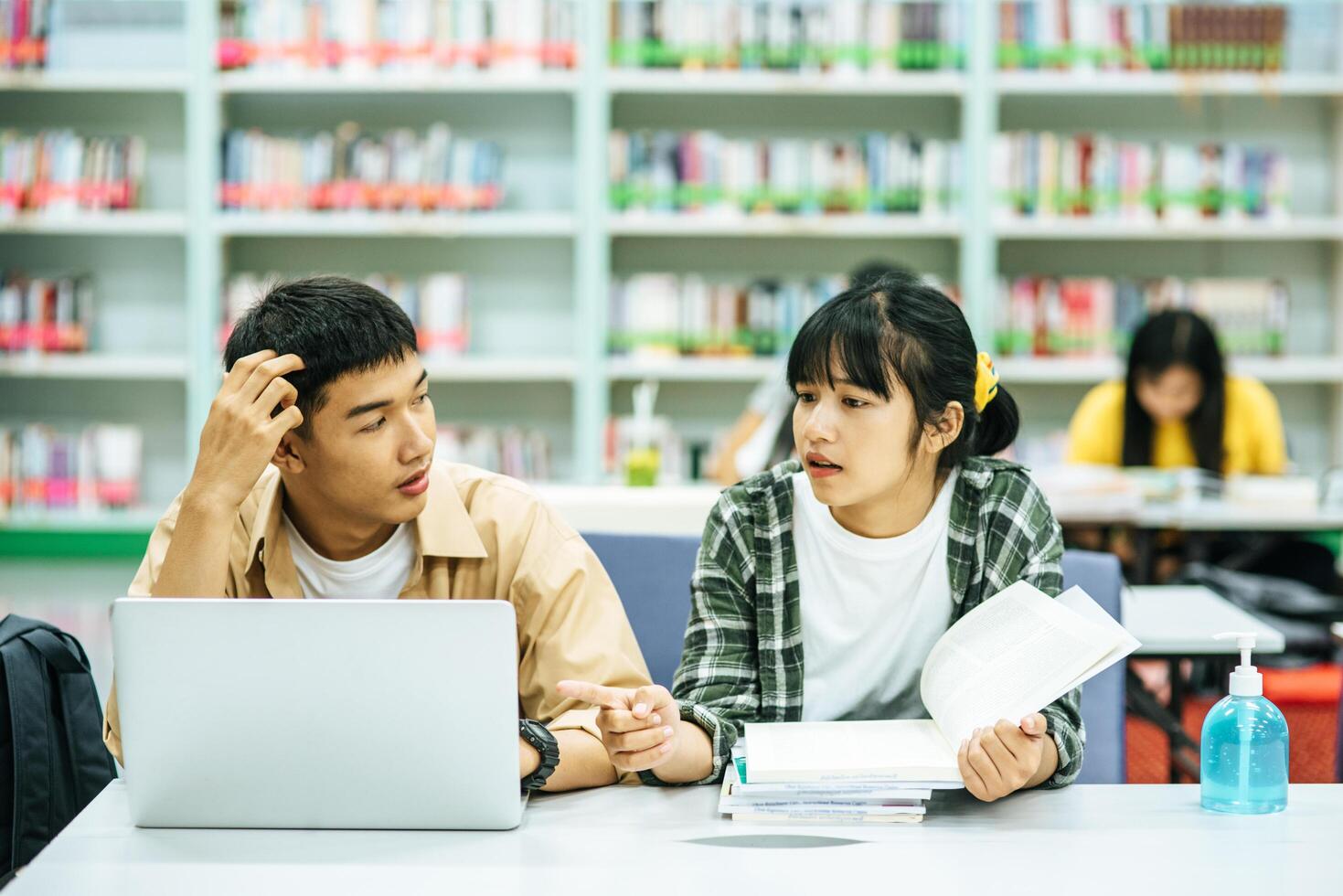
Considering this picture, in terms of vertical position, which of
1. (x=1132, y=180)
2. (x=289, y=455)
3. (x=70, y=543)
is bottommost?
(x=70, y=543)

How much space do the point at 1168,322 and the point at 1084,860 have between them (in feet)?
9.40

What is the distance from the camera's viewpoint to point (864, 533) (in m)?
1.52

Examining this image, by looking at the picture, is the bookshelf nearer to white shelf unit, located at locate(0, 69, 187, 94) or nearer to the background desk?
white shelf unit, located at locate(0, 69, 187, 94)

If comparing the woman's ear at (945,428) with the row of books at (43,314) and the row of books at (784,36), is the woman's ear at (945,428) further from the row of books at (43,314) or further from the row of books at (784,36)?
the row of books at (43,314)

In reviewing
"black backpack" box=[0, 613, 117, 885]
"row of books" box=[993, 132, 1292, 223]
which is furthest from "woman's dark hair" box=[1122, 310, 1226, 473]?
"black backpack" box=[0, 613, 117, 885]

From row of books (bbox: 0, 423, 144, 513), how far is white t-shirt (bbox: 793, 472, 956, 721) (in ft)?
12.1

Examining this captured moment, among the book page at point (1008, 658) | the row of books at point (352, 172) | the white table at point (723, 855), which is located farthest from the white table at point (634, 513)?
the row of books at point (352, 172)

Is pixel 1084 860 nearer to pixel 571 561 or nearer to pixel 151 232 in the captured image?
pixel 571 561

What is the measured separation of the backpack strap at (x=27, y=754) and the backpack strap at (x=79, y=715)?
3cm

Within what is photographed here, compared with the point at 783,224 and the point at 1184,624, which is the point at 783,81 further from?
the point at 1184,624

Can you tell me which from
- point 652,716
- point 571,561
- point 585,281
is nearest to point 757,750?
point 652,716

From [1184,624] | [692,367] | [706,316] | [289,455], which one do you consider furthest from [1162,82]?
[289,455]

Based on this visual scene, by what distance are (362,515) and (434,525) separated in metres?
0.08

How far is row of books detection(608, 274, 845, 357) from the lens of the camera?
4527mm
